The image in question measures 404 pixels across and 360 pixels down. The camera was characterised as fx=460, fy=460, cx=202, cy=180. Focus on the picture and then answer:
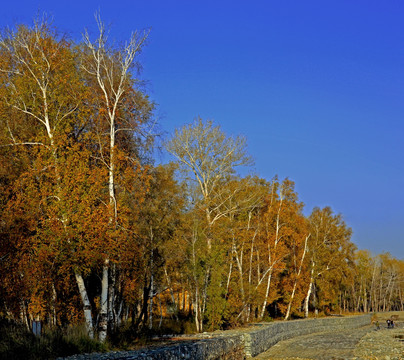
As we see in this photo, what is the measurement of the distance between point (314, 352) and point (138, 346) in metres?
10.1

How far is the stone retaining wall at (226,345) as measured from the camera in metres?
11.6

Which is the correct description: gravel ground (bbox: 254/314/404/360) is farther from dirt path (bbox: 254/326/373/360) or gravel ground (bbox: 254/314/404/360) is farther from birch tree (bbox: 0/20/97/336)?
birch tree (bbox: 0/20/97/336)

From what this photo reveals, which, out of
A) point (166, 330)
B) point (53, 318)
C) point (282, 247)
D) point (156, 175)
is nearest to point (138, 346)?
point (53, 318)

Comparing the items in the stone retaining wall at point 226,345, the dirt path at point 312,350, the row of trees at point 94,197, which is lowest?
the dirt path at point 312,350

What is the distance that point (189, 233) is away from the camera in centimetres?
2828

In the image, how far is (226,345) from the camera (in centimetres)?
1680

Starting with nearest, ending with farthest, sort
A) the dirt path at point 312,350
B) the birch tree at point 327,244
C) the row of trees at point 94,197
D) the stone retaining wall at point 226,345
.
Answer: the stone retaining wall at point 226,345 → the row of trees at point 94,197 → the dirt path at point 312,350 → the birch tree at point 327,244

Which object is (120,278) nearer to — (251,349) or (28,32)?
(251,349)

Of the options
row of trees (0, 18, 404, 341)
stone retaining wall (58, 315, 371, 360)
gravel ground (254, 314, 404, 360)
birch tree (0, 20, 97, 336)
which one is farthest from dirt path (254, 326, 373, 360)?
birch tree (0, 20, 97, 336)

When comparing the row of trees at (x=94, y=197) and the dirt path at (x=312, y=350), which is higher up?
the row of trees at (x=94, y=197)

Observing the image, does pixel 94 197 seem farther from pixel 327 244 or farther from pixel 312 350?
pixel 327 244

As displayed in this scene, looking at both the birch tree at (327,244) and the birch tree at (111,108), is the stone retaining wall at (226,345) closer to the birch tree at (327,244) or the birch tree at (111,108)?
the birch tree at (111,108)

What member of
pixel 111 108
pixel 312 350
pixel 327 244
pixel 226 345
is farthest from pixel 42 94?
pixel 327 244

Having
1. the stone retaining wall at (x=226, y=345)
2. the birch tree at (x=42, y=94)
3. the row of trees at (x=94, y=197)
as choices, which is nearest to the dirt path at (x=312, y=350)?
the stone retaining wall at (x=226, y=345)
